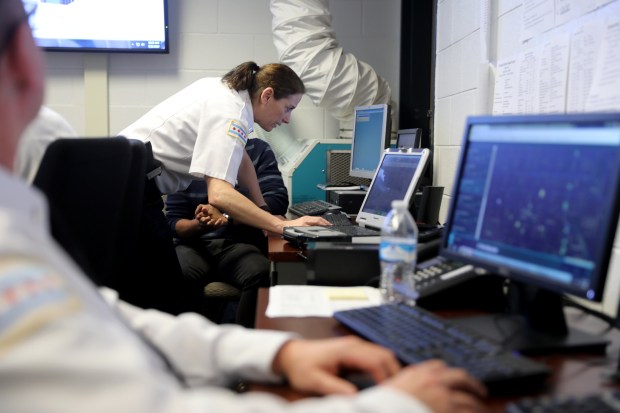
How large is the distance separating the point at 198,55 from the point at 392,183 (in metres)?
2.04

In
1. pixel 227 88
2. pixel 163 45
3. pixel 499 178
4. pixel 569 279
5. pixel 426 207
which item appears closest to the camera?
pixel 569 279

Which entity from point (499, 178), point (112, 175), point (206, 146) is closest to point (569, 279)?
point (499, 178)

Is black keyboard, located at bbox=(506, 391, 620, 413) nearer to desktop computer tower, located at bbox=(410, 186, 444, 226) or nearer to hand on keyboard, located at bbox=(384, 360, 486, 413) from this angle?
hand on keyboard, located at bbox=(384, 360, 486, 413)

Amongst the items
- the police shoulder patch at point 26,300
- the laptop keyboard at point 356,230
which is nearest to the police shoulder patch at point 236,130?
the laptop keyboard at point 356,230

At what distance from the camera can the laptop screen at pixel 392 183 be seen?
6.97ft

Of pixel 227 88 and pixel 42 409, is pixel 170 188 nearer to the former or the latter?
pixel 227 88

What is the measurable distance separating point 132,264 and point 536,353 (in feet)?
4.07

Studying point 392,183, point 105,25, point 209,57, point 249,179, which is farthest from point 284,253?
point 105,25

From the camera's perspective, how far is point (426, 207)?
2.36 meters

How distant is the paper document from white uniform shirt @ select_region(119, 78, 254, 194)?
111cm

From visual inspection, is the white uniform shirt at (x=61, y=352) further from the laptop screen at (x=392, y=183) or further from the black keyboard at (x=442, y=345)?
the laptop screen at (x=392, y=183)

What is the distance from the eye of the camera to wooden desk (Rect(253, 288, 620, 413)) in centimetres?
84

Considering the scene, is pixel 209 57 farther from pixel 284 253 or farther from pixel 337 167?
pixel 284 253

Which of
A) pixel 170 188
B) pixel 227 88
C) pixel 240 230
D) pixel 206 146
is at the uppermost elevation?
pixel 227 88
